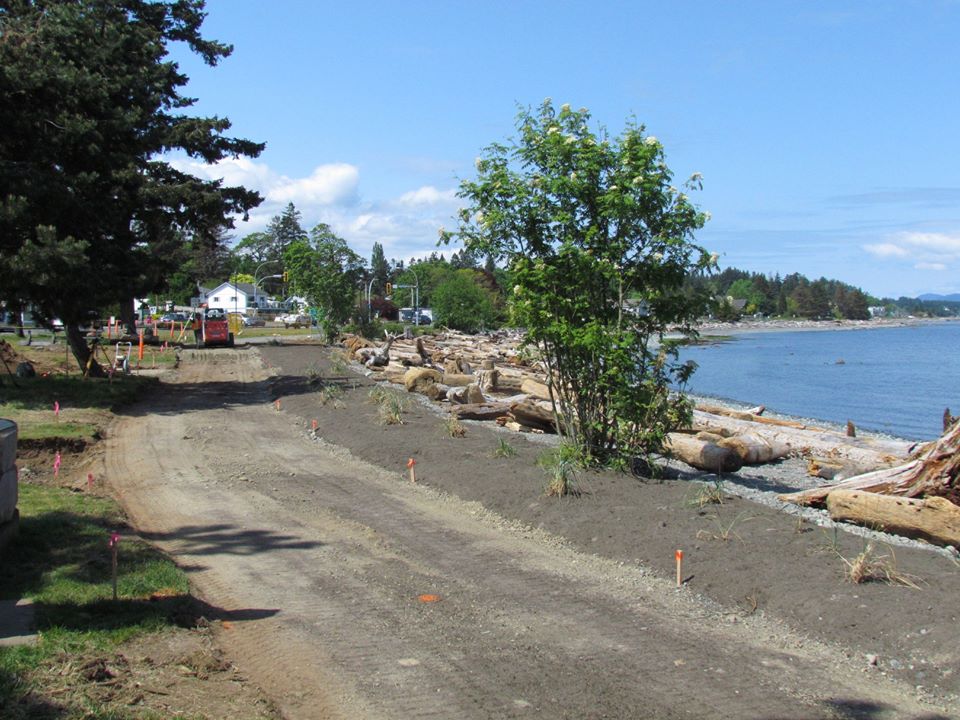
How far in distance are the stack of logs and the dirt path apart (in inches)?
126

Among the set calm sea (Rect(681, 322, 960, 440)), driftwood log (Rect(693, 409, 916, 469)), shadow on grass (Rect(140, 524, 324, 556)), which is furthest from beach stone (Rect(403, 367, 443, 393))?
shadow on grass (Rect(140, 524, 324, 556))

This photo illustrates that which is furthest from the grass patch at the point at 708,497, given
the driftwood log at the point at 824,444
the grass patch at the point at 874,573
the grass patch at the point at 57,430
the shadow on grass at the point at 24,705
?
the grass patch at the point at 57,430

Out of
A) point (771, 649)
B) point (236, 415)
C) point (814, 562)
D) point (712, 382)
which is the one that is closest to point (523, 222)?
point (814, 562)

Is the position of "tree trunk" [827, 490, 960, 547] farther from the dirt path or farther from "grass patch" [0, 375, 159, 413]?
"grass patch" [0, 375, 159, 413]

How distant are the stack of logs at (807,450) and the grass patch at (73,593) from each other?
236 inches

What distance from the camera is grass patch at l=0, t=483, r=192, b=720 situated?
17.6 feet

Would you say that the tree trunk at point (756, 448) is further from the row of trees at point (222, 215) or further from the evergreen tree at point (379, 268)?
the evergreen tree at point (379, 268)

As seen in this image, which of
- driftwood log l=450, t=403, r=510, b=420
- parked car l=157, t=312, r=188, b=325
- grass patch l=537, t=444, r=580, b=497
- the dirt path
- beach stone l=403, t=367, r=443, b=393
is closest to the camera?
the dirt path

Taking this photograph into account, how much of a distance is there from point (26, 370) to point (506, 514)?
64.3ft

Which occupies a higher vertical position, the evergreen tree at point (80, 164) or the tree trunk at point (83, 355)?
the evergreen tree at point (80, 164)

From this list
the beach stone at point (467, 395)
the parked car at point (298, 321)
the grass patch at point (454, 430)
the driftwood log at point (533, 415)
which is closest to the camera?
the grass patch at point (454, 430)

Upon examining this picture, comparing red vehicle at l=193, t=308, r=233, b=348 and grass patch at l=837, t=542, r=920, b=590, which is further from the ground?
red vehicle at l=193, t=308, r=233, b=348

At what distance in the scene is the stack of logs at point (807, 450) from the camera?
31.9 ft

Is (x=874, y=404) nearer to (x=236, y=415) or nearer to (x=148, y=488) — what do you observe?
(x=236, y=415)
